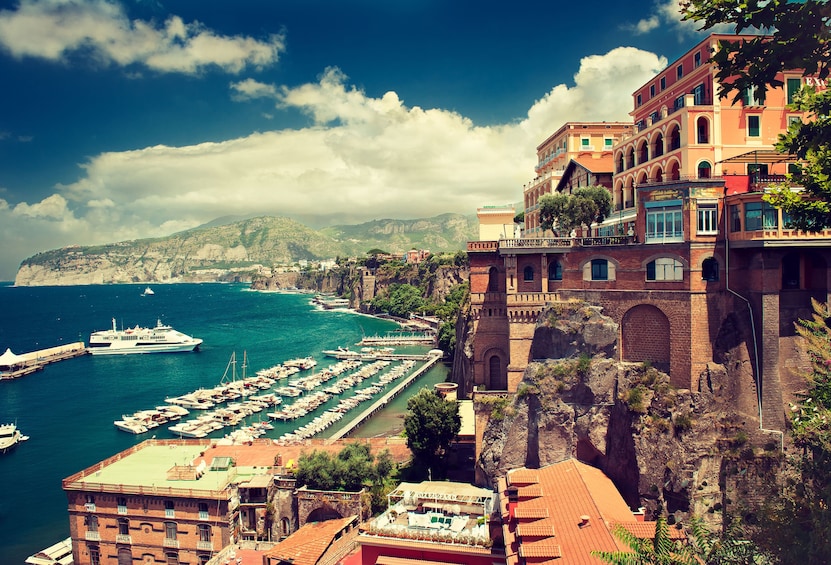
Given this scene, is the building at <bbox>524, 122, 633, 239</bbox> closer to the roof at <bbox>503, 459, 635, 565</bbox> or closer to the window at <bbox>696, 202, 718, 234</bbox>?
the window at <bbox>696, 202, 718, 234</bbox>

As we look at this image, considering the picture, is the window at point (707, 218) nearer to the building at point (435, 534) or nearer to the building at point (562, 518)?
the building at point (562, 518)

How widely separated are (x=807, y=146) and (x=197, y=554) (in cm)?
3702

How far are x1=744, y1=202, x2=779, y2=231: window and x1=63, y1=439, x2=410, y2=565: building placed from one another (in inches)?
1020

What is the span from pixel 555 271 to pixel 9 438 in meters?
57.2

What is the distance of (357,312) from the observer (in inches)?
7072

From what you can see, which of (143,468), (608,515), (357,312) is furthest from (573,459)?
(357,312)

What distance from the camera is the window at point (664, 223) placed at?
3134cm

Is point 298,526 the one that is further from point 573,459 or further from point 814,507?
point 814,507

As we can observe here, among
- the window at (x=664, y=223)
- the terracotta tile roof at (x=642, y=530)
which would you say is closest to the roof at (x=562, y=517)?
the terracotta tile roof at (x=642, y=530)

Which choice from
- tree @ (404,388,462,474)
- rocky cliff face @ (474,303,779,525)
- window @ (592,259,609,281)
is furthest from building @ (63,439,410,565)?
window @ (592,259,609,281)

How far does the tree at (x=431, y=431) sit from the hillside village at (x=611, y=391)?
7.97ft

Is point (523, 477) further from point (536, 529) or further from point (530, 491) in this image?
point (536, 529)

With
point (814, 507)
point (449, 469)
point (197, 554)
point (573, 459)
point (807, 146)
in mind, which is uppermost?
point (807, 146)

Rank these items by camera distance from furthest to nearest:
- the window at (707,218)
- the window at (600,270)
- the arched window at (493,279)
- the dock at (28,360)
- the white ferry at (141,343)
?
the white ferry at (141,343) → the dock at (28,360) → the arched window at (493,279) → the window at (600,270) → the window at (707,218)
